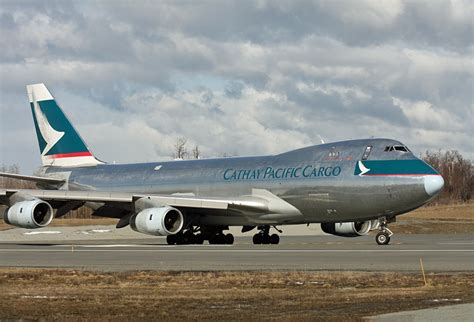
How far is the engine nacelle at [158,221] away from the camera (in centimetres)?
4059

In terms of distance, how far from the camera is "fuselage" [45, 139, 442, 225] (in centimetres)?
3888

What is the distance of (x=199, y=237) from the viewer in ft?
150

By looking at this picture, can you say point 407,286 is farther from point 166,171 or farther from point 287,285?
point 166,171

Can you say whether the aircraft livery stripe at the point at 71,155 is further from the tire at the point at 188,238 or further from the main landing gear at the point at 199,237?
the tire at the point at 188,238

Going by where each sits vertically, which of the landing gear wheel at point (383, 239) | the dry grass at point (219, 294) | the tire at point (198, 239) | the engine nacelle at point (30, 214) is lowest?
the dry grass at point (219, 294)

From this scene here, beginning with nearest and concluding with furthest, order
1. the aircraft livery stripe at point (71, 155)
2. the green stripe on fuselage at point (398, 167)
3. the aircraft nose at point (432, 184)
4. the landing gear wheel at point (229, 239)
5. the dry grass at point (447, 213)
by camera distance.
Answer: the aircraft nose at point (432, 184) < the green stripe on fuselage at point (398, 167) < the landing gear wheel at point (229, 239) < the aircraft livery stripe at point (71, 155) < the dry grass at point (447, 213)

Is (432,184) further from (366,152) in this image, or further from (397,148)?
(366,152)

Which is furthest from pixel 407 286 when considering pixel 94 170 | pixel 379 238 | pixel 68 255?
pixel 94 170

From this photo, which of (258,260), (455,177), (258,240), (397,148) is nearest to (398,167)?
(397,148)

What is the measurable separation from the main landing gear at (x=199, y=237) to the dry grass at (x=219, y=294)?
2018cm

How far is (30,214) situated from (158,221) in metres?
5.71

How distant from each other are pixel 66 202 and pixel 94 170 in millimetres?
7578

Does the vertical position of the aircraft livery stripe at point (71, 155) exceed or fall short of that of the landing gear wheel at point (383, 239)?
it exceeds it

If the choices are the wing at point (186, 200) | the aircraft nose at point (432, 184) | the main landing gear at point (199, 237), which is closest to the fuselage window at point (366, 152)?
the aircraft nose at point (432, 184)
